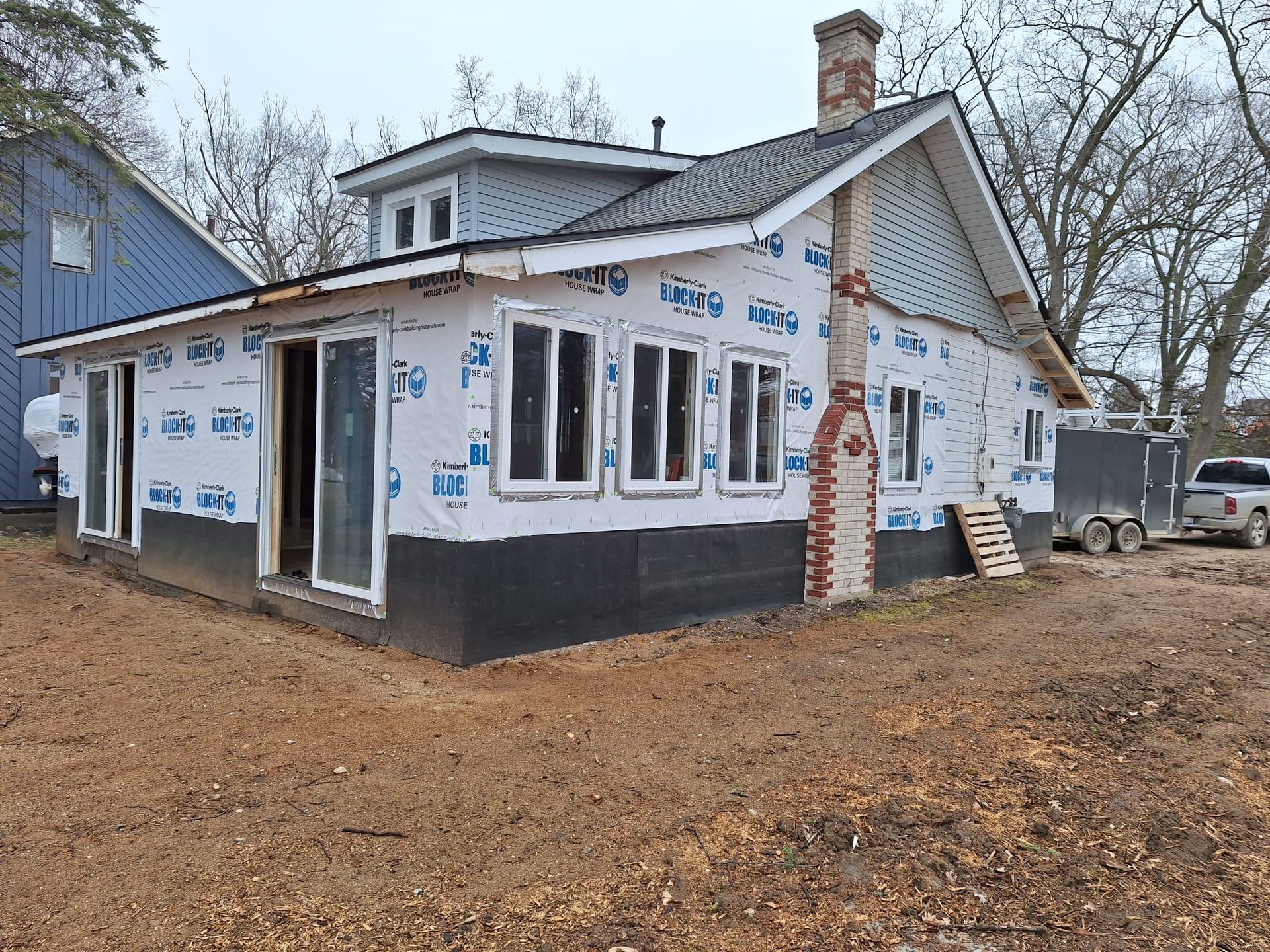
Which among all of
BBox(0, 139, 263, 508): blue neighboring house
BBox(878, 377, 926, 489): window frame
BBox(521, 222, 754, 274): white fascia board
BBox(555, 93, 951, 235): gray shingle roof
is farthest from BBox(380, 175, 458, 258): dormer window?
BBox(878, 377, 926, 489): window frame

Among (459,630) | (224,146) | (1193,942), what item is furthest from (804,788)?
(224,146)

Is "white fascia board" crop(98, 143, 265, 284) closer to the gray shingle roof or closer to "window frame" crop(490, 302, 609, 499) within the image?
the gray shingle roof

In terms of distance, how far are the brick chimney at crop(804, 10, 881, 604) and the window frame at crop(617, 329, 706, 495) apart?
1974mm

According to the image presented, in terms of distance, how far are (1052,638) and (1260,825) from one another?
4.35 m

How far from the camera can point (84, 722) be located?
4.68 metres

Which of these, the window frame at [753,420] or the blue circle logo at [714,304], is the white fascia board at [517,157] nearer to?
the blue circle logo at [714,304]

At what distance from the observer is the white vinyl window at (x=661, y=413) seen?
22.9 ft

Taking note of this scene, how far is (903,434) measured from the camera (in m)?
10.4

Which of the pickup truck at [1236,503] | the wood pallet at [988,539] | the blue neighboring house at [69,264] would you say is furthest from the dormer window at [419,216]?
the pickup truck at [1236,503]

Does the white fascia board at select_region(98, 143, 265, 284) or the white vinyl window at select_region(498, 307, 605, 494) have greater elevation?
the white fascia board at select_region(98, 143, 265, 284)

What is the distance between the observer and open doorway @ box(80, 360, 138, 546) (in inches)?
400

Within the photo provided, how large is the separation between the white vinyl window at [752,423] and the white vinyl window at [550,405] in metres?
1.63

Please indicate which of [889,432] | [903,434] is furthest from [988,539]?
[889,432]

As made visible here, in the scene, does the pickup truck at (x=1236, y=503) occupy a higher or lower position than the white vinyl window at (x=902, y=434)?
lower
